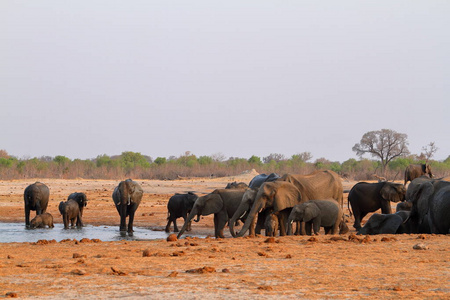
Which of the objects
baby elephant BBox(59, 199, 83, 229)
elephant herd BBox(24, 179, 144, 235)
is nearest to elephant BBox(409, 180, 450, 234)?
elephant herd BBox(24, 179, 144, 235)

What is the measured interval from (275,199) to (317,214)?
1006 mm

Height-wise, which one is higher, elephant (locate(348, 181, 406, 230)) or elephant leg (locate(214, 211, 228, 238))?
elephant (locate(348, 181, 406, 230))

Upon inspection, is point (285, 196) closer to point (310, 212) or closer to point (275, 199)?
point (275, 199)

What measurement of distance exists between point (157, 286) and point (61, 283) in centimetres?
120

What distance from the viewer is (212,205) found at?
51.2 ft

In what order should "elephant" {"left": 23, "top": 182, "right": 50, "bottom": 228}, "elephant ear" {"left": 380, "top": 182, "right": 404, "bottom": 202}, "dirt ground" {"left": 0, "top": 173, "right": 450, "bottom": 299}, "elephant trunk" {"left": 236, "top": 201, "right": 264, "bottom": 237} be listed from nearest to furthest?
"dirt ground" {"left": 0, "top": 173, "right": 450, "bottom": 299} → "elephant trunk" {"left": 236, "top": 201, "right": 264, "bottom": 237} → "elephant ear" {"left": 380, "top": 182, "right": 404, "bottom": 202} → "elephant" {"left": 23, "top": 182, "right": 50, "bottom": 228}

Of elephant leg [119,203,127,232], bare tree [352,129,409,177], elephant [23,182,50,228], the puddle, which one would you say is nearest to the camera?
the puddle

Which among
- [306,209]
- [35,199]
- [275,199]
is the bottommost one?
[306,209]

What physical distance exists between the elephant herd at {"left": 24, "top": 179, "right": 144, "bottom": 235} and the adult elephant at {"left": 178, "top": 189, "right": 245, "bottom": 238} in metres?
3.22

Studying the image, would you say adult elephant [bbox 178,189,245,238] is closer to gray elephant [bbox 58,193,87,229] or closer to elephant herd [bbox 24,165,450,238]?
elephant herd [bbox 24,165,450,238]

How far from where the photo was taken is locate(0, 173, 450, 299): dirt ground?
7.17 metres

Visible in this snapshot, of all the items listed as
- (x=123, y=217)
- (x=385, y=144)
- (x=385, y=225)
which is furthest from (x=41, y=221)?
(x=385, y=144)

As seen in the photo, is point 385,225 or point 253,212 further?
point 385,225

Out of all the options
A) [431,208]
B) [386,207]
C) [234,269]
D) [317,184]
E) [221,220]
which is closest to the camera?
[234,269]
